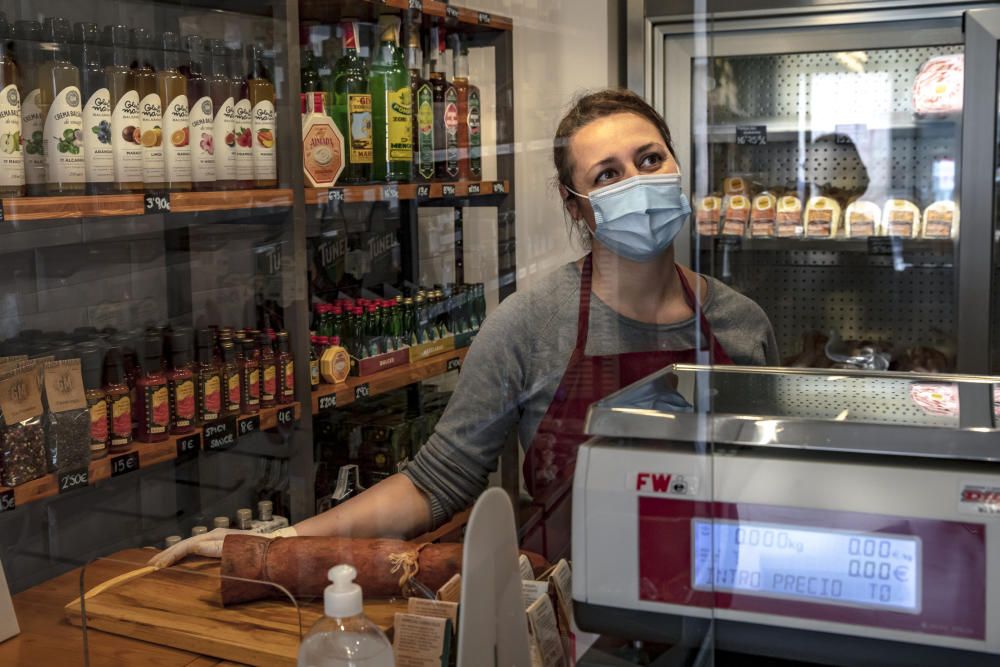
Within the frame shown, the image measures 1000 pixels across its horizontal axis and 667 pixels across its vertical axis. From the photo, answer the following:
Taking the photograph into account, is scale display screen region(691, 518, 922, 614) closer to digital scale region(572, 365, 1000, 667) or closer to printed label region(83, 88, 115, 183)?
digital scale region(572, 365, 1000, 667)

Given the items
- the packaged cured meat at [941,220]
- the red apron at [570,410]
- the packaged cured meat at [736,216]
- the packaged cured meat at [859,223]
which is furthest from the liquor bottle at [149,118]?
the packaged cured meat at [941,220]

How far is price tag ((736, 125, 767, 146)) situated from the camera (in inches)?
35.8

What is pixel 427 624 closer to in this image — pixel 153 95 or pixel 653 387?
pixel 653 387

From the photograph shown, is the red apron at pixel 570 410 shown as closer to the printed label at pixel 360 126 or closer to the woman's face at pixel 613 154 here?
the woman's face at pixel 613 154

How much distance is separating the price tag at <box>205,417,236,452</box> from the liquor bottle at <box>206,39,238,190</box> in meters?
0.18

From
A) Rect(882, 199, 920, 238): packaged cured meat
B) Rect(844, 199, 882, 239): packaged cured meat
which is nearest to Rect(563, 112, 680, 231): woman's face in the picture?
Rect(844, 199, 882, 239): packaged cured meat

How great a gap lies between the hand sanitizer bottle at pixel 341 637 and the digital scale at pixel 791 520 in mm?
173

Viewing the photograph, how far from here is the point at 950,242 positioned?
2305 millimetres

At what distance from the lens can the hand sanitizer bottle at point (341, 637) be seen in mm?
631

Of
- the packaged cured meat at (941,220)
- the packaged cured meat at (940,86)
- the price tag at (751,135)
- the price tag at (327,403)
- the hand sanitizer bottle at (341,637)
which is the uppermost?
the packaged cured meat at (940,86)

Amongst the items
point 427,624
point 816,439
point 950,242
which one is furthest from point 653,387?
point 950,242

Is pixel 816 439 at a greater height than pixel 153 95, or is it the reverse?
pixel 153 95

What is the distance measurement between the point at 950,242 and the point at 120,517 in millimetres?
2071

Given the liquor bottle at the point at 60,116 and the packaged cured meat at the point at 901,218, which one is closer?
the liquor bottle at the point at 60,116
